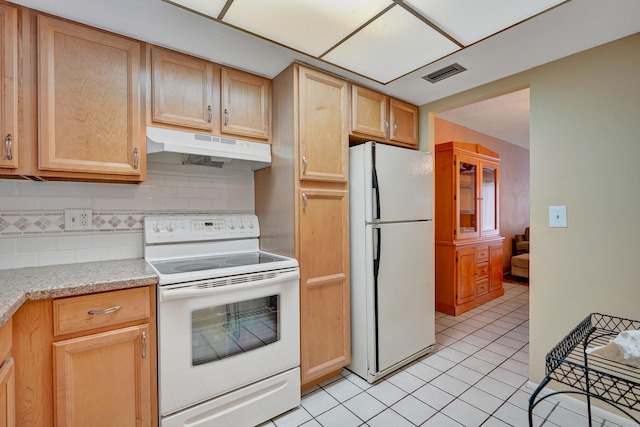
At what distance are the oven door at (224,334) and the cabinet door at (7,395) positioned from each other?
1.63 feet

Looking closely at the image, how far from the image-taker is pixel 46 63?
1.44 meters

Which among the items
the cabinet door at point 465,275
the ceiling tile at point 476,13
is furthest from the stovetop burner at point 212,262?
the cabinet door at point 465,275

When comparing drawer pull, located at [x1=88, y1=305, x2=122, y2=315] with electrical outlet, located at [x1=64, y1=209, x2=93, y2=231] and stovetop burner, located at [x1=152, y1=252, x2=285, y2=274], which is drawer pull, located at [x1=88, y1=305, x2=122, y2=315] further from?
electrical outlet, located at [x1=64, y1=209, x2=93, y2=231]

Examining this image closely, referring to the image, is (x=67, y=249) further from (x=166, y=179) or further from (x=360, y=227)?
(x=360, y=227)

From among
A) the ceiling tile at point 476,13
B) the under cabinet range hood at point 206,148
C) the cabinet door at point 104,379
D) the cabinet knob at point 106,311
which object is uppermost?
the ceiling tile at point 476,13

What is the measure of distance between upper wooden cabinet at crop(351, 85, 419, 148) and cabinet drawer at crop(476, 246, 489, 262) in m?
1.77

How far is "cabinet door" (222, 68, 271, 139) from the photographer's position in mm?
1922

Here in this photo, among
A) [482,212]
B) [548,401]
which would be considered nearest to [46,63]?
[548,401]

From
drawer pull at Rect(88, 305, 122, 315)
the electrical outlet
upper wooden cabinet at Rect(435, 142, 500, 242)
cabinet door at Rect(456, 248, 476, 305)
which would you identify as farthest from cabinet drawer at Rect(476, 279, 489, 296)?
the electrical outlet

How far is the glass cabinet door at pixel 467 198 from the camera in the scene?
11.3 feet

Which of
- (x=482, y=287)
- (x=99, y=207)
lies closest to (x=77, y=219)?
(x=99, y=207)

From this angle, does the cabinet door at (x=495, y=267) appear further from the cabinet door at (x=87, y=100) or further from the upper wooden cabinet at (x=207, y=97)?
the cabinet door at (x=87, y=100)

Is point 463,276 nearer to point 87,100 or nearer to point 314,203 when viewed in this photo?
point 314,203

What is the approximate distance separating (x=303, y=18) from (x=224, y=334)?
1.63 metres
